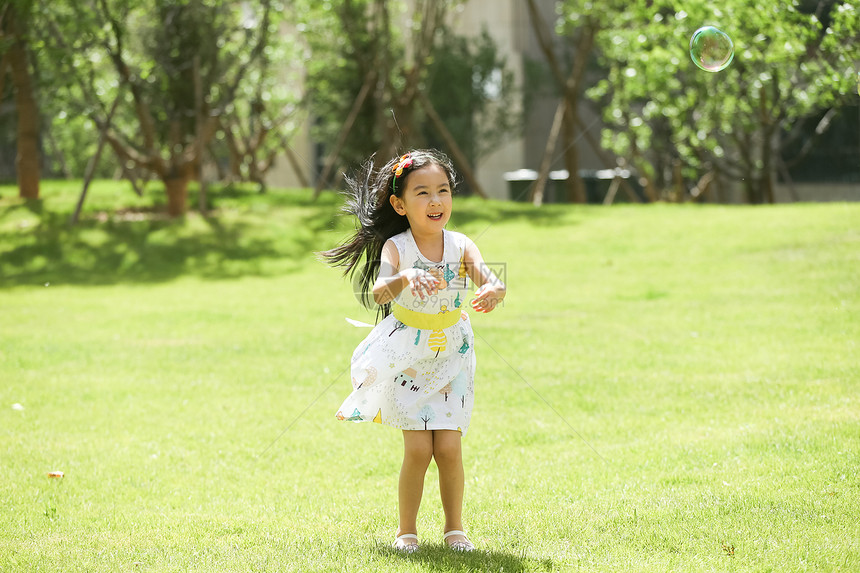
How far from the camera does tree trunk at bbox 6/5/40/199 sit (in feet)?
60.0

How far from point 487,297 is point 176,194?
15.7 meters

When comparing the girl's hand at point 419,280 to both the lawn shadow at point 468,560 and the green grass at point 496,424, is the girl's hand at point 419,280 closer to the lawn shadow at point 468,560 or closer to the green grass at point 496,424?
the green grass at point 496,424

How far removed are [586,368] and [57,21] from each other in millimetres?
12066

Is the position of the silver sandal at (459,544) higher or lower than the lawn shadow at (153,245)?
higher

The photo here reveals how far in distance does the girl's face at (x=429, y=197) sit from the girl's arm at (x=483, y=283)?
0.69 feet

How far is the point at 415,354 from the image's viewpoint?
3.98 m

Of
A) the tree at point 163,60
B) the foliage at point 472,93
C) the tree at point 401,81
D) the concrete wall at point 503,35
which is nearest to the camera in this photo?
the tree at point 163,60

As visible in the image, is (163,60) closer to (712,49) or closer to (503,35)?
(712,49)

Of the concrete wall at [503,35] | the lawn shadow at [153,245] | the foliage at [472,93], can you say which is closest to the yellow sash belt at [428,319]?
the lawn shadow at [153,245]

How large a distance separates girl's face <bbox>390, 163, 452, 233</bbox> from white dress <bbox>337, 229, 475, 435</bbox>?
15 cm

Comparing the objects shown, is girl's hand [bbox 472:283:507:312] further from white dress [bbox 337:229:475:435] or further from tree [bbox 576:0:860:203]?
tree [bbox 576:0:860:203]

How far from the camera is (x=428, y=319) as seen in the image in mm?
4004

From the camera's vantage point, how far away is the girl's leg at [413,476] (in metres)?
3.91

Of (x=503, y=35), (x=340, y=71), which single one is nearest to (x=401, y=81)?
(x=340, y=71)
